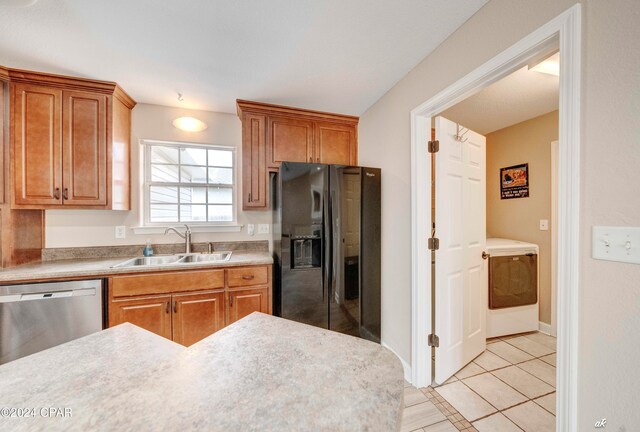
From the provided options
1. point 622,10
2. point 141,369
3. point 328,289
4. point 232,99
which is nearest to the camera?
point 141,369

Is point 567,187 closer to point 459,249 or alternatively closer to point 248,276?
point 459,249

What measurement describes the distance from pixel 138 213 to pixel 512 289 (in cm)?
394

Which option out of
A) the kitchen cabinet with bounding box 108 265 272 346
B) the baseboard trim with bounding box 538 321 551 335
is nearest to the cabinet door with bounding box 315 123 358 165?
the kitchen cabinet with bounding box 108 265 272 346

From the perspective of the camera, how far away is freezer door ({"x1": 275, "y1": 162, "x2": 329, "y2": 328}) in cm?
212

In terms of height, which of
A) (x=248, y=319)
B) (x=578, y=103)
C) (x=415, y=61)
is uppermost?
(x=415, y=61)

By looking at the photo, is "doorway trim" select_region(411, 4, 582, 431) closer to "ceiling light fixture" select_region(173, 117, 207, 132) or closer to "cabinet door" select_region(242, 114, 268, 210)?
"cabinet door" select_region(242, 114, 268, 210)

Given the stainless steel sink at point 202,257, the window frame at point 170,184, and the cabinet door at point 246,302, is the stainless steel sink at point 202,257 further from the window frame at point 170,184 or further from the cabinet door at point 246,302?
the cabinet door at point 246,302

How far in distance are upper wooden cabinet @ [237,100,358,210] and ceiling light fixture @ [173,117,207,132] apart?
1.37ft

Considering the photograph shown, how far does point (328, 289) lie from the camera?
2.18 meters

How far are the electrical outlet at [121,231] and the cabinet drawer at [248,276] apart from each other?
4.01ft

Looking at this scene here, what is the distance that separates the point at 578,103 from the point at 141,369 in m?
1.69

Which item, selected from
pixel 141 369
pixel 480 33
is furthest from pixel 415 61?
pixel 141 369

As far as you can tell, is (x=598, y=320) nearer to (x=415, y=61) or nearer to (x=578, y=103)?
(x=578, y=103)

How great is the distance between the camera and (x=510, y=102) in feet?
8.05
